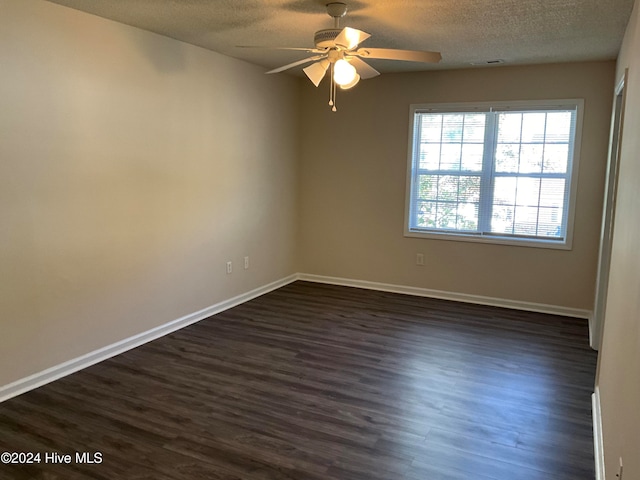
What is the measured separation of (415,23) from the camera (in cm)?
330

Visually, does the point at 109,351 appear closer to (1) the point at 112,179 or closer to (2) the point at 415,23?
(1) the point at 112,179

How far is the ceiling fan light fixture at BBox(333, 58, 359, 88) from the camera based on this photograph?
2906mm

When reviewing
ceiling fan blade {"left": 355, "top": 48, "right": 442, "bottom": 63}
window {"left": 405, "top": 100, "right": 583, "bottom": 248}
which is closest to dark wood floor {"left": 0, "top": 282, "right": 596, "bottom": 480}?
window {"left": 405, "top": 100, "right": 583, "bottom": 248}

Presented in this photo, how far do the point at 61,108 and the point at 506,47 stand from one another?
330cm

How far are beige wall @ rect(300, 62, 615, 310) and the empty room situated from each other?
0.08 ft

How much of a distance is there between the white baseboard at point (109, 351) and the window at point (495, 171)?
2139mm

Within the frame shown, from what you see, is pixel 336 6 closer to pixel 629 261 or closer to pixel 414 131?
pixel 629 261

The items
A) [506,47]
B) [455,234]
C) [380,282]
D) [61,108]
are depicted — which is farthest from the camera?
[380,282]

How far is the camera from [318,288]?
5695mm

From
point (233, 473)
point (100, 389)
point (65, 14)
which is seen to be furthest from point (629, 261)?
point (65, 14)

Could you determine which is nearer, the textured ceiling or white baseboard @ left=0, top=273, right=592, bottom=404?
the textured ceiling

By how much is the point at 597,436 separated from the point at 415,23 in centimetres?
268

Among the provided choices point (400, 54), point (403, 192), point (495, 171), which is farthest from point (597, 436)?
point (403, 192)

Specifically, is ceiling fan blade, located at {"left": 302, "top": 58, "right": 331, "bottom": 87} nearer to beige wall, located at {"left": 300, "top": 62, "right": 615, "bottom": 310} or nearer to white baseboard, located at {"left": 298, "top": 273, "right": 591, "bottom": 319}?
beige wall, located at {"left": 300, "top": 62, "right": 615, "bottom": 310}
